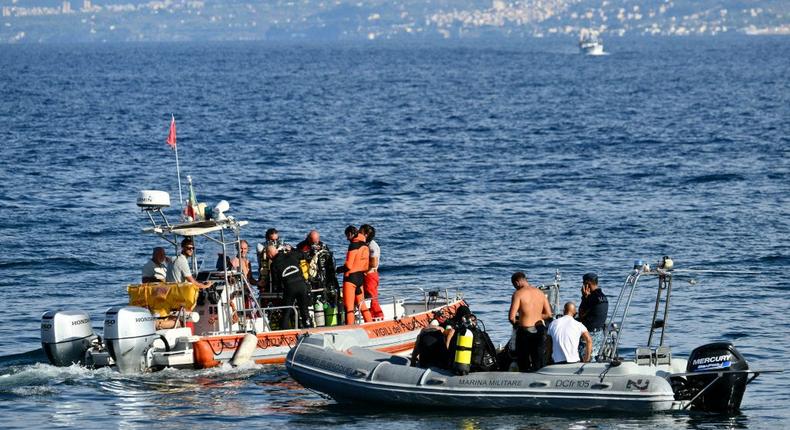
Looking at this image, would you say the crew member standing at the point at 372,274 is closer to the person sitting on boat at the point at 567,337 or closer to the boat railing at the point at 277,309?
the boat railing at the point at 277,309

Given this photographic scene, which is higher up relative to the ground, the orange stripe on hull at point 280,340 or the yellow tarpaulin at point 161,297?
the yellow tarpaulin at point 161,297

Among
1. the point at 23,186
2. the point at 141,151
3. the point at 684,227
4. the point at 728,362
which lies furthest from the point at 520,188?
the point at 728,362

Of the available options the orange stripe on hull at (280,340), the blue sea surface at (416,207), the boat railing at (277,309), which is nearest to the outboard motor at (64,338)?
the blue sea surface at (416,207)

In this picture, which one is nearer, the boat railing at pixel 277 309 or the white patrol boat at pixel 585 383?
the white patrol boat at pixel 585 383

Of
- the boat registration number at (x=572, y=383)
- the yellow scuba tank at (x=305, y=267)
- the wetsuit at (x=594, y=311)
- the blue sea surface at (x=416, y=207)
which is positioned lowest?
the blue sea surface at (x=416, y=207)

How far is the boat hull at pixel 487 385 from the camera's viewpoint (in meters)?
16.5

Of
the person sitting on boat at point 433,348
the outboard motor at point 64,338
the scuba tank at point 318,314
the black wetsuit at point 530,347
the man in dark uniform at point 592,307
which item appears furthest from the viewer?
the scuba tank at point 318,314

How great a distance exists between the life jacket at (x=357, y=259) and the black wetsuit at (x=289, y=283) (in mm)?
696

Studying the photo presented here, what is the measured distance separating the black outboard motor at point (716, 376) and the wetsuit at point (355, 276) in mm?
5505

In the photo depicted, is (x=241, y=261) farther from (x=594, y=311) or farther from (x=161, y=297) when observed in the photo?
(x=594, y=311)

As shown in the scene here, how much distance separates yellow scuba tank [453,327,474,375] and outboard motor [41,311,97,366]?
18.7ft

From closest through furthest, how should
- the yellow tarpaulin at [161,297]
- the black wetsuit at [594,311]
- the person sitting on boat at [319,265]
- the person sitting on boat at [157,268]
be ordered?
1. the black wetsuit at [594,311]
2. the yellow tarpaulin at [161,297]
3. the person sitting on boat at [157,268]
4. the person sitting on boat at [319,265]

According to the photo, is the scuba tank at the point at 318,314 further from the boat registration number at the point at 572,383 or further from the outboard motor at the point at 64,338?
the boat registration number at the point at 572,383

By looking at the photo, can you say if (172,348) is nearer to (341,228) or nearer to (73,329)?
(73,329)
